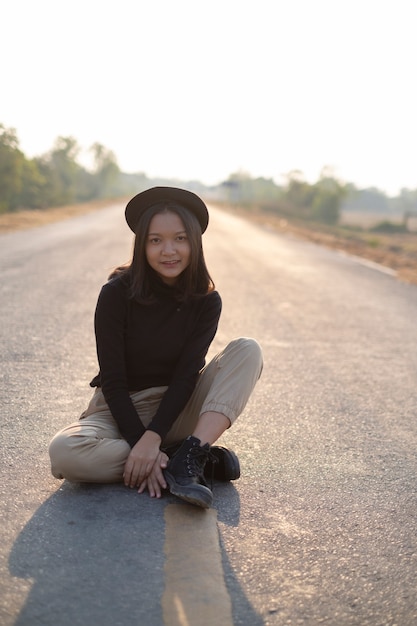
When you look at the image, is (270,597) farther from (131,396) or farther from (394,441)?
(394,441)

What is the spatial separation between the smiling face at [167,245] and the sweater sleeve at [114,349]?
0.70 ft

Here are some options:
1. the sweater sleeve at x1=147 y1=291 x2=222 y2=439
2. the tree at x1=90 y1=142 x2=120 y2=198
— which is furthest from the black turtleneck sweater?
the tree at x1=90 y1=142 x2=120 y2=198

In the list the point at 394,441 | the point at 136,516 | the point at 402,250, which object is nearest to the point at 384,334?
the point at 394,441

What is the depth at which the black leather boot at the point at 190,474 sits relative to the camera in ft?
10.1

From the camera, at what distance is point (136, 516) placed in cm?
300

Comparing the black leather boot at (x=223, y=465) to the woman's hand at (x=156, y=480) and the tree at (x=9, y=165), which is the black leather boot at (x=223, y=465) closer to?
the woman's hand at (x=156, y=480)

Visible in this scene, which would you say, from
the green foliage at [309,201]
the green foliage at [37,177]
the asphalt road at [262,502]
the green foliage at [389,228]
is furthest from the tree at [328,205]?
the asphalt road at [262,502]

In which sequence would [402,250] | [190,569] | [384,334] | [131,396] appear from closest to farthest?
1. [190,569]
2. [131,396]
3. [384,334]
4. [402,250]

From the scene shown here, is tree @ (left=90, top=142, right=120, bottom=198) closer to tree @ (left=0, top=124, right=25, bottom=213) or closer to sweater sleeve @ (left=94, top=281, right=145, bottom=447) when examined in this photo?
tree @ (left=0, top=124, right=25, bottom=213)

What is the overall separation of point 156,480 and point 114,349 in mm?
622

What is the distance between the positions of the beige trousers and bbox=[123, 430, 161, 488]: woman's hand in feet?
0.26

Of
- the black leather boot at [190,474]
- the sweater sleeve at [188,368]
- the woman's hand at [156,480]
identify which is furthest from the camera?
the sweater sleeve at [188,368]

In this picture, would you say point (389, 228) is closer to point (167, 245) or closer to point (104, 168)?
point (167, 245)

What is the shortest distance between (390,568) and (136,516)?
969 millimetres
